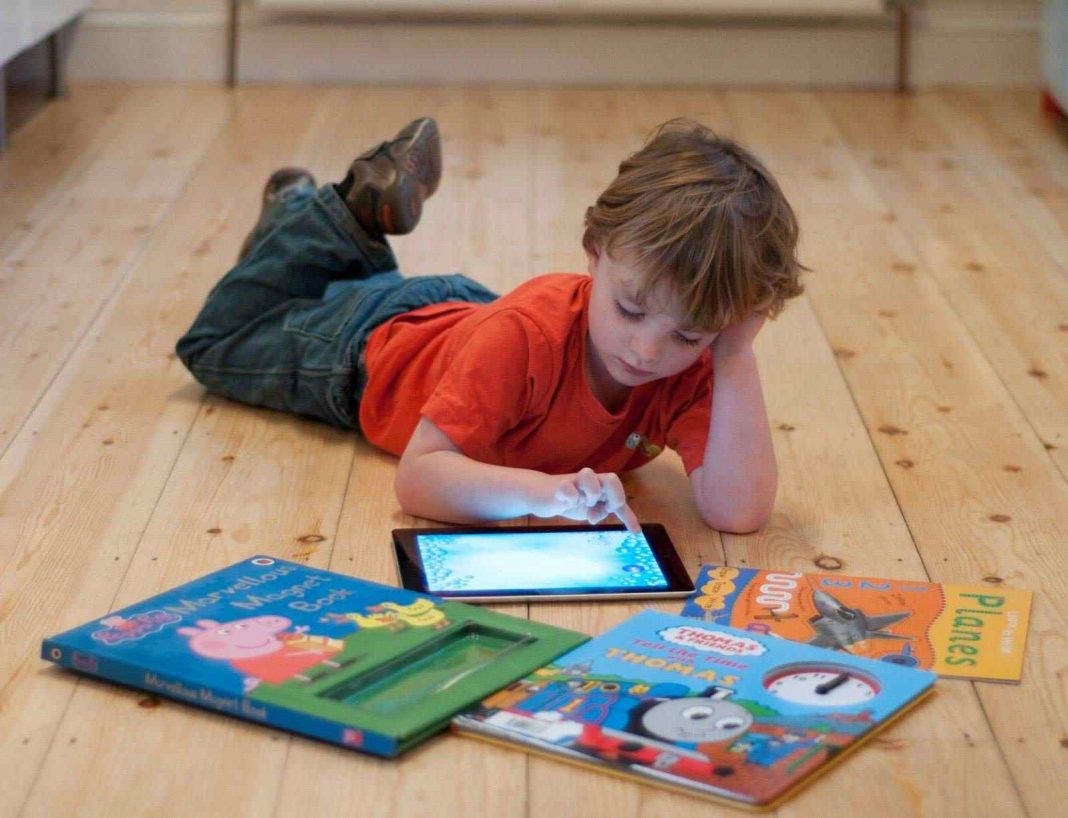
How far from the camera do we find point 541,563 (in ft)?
4.02

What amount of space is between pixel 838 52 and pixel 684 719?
8.47 ft

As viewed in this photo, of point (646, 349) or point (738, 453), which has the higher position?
point (646, 349)

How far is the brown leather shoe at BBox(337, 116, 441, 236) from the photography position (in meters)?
1.60

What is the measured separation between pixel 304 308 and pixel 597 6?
178 cm

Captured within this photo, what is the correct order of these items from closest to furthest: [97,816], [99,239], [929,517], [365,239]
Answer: [97,816], [929,517], [365,239], [99,239]

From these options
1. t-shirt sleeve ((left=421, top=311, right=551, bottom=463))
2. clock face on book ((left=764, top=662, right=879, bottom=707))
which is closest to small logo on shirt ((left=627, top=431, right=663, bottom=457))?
t-shirt sleeve ((left=421, top=311, right=551, bottom=463))

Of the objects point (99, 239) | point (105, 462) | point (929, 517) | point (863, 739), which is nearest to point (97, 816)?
point (863, 739)

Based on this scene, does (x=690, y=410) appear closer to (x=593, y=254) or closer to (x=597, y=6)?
(x=593, y=254)

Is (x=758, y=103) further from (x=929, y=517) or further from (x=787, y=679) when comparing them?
(x=787, y=679)

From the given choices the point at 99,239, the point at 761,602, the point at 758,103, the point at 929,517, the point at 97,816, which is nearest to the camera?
the point at 97,816

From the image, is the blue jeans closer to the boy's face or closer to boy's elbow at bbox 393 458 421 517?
boy's elbow at bbox 393 458 421 517

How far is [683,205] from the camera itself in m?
1.17

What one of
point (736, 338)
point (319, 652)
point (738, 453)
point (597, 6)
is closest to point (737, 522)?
point (738, 453)

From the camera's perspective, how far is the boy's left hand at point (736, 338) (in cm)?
128
